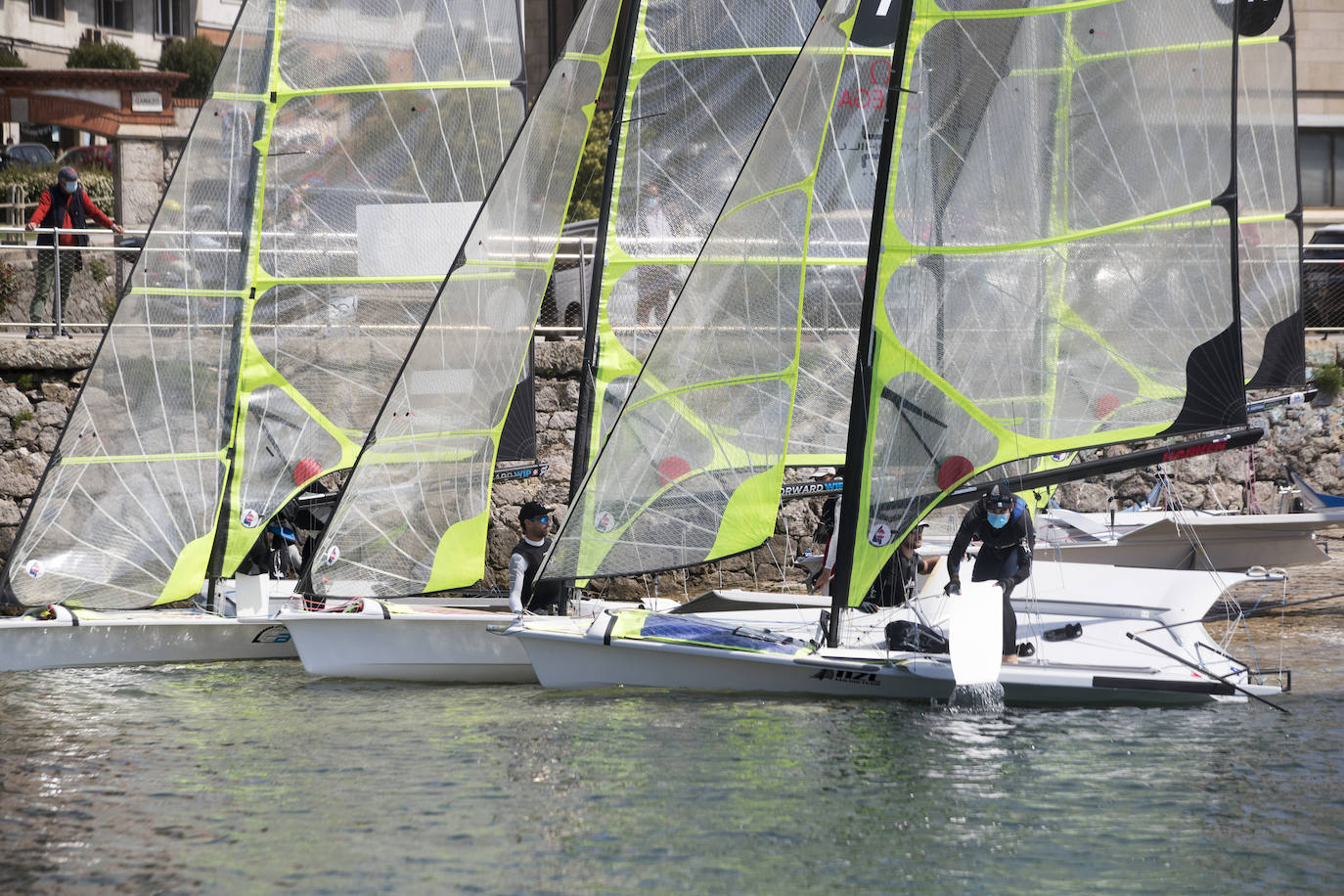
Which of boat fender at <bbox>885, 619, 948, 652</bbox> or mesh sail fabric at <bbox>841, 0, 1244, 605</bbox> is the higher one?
mesh sail fabric at <bbox>841, 0, 1244, 605</bbox>

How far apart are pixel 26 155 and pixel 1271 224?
21207 millimetres

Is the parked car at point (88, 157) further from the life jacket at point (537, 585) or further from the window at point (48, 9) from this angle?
the life jacket at point (537, 585)

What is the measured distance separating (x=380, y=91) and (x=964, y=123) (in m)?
5.86

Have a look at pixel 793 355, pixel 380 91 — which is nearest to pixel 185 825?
pixel 793 355

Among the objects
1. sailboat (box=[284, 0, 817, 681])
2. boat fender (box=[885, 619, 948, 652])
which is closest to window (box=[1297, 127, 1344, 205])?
sailboat (box=[284, 0, 817, 681])

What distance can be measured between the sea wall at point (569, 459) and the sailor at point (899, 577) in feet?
8.24

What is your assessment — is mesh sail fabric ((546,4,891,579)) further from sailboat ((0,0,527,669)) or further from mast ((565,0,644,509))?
sailboat ((0,0,527,669))

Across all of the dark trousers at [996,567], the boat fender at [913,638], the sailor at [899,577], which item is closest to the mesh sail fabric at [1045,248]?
the boat fender at [913,638]

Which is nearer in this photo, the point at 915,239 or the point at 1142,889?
the point at 1142,889

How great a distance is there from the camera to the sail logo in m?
11.1

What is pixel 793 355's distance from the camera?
474 inches

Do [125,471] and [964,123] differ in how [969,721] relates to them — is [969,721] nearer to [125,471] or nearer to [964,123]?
[964,123]

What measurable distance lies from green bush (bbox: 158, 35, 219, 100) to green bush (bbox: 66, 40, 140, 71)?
1.17m

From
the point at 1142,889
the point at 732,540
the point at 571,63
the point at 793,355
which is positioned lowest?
the point at 1142,889
